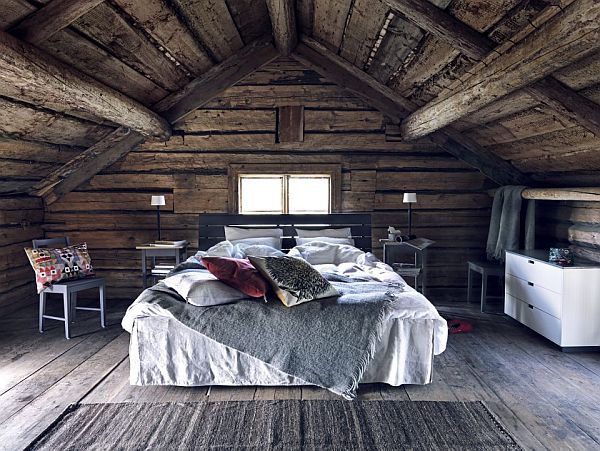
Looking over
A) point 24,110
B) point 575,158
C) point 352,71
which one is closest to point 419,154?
point 352,71

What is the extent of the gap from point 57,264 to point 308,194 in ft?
9.94

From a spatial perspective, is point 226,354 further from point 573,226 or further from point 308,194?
point 573,226

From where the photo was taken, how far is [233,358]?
354cm

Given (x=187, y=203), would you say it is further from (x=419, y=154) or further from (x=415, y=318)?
(x=415, y=318)

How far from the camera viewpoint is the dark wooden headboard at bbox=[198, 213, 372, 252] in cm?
618

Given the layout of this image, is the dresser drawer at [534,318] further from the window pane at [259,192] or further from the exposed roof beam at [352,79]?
the window pane at [259,192]

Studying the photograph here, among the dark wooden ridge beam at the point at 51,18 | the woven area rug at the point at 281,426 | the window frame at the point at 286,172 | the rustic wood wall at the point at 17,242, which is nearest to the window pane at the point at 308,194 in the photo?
the window frame at the point at 286,172

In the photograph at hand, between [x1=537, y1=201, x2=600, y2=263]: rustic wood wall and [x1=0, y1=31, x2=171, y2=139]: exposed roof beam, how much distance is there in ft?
14.5

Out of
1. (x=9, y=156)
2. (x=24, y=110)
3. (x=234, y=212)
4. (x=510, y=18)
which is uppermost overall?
(x=510, y=18)

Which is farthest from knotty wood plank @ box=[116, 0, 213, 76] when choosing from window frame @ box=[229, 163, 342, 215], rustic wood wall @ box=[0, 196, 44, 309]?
rustic wood wall @ box=[0, 196, 44, 309]

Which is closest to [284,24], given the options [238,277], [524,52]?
[524,52]

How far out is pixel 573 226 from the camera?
516cm

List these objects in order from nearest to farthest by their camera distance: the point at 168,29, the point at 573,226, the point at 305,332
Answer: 1. the point at 305,332
2. the point at 168,29
3. the point at 573,226

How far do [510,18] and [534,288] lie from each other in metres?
2.60
